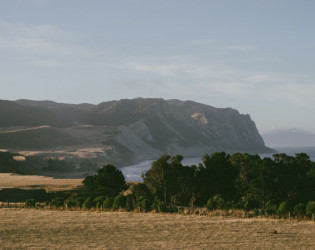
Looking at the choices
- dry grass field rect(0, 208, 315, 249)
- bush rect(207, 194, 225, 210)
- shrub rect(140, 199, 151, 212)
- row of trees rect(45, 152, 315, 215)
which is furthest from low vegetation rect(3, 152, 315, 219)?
dry grass field rect(0, 208, 315, 249)

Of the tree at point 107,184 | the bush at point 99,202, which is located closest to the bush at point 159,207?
the bush at point 99,202

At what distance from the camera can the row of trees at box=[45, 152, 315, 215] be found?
46.4 m

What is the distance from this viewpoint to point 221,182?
51.4 m

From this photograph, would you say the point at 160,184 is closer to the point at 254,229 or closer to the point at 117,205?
the point at 117,205

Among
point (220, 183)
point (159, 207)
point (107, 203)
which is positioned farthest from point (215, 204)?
point (107, 203)

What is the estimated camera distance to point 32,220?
3061 cm

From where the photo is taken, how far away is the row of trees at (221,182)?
4644 centimetres

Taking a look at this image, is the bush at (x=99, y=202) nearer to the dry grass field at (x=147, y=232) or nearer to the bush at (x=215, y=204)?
the dry grass field at (x=147, y=232)

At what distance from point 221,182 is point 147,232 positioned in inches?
1071

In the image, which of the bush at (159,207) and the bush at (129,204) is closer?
the bush at (159,207)

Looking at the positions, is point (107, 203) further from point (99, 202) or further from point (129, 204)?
point (129, 204)

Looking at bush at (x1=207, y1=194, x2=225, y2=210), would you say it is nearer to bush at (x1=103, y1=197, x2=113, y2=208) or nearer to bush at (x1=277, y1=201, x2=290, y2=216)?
bush at (x1=277, y1=201, x2=290, y2=216)

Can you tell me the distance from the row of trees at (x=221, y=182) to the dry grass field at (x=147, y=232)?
1228cm

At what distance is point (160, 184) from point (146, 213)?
14757 millimetres
